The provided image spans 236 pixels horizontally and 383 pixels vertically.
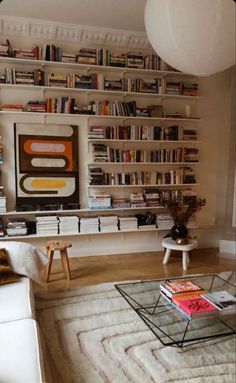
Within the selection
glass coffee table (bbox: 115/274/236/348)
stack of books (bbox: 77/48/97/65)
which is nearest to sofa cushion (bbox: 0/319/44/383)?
glass coffee table (bbox: 115/274/236/348)

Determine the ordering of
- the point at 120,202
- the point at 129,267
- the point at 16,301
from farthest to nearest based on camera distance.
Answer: the point at 120,202, the point at 129,267, the point at 16,301

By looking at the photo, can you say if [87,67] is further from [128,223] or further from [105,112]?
[128,223]

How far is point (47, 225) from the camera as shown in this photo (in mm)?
3361

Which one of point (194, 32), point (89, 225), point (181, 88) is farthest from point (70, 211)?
point (194, 32)

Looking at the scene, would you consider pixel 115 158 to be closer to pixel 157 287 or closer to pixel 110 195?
pixel 110 195

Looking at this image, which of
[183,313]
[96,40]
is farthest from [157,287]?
[96,40]

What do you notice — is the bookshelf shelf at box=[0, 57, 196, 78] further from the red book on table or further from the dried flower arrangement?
the red book on table

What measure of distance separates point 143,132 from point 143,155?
0.27 metres

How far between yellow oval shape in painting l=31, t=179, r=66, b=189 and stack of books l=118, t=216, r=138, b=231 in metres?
0.78

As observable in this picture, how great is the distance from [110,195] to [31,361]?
101 inches

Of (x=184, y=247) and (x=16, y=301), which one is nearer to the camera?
(x=16, y=301)

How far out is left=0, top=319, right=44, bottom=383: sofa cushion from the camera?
3.74ft

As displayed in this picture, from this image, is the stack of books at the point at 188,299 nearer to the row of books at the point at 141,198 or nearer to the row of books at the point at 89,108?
the row of books at the point at 141,198

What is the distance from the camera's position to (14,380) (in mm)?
Result: 1115
